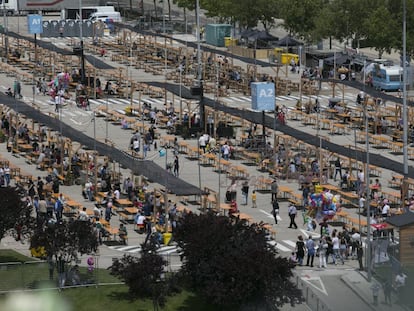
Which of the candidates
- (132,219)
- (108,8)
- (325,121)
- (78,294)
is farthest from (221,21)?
(78,294)

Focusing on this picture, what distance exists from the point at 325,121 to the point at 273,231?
96.6 feet

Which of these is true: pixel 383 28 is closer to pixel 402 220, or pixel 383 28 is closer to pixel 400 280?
pixel 402 220

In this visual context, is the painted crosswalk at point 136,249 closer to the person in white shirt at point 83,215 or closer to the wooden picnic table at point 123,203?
the person in white shirt at point 83,215

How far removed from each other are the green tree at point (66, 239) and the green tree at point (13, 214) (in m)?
2.07

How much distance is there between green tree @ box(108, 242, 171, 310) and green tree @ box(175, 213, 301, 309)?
90 cm

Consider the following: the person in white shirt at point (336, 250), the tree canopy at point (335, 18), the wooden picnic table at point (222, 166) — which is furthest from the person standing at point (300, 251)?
the tree canopy at point (335, 18)

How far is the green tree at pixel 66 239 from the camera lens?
55.8 metres

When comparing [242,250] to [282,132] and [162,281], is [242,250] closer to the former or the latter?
[162,281]

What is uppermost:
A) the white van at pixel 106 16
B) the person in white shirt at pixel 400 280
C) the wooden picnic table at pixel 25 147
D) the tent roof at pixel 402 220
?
the tent roof at pixel 402 220

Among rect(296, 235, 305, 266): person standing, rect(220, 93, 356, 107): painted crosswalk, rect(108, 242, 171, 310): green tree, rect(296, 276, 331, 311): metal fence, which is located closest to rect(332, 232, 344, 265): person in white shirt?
rect(296, 235, 305, 266): person standing

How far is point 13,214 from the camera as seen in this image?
58.5m

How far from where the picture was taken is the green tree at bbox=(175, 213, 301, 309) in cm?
5162

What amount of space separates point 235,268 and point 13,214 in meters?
10.5

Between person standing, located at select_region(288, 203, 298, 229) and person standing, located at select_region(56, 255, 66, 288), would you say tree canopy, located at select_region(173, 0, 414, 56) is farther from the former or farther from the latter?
person standing, located at select_region(56, 255, 66, 288)
